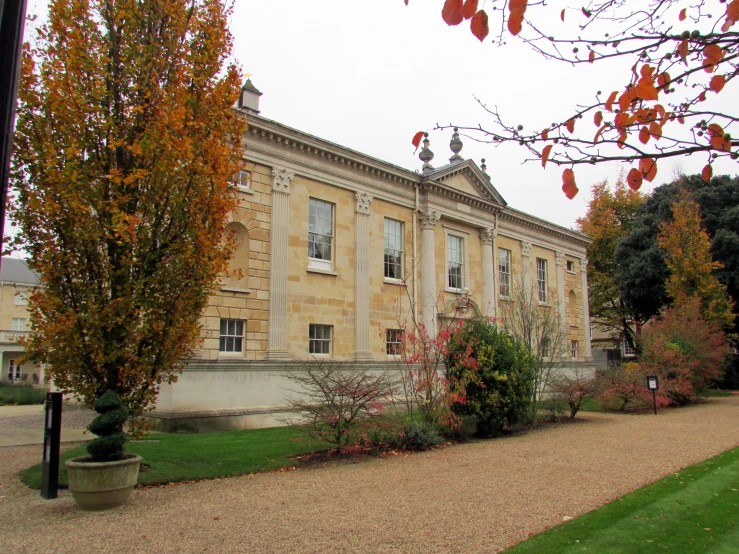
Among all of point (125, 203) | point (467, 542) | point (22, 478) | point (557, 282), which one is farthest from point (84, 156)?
point (557, 282)

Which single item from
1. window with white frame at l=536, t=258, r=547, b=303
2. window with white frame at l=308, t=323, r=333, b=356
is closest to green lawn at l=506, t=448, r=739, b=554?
window with white frame at l=308, t=323, r=333, b=356

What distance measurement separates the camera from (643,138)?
4.00 meters

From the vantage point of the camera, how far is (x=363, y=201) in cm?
2283

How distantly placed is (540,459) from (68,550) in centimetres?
870

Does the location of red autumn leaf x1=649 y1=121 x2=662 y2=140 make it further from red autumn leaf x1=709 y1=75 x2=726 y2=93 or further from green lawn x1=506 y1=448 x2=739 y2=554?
green lawn x1=506 y1=448 x2=739 y2=554

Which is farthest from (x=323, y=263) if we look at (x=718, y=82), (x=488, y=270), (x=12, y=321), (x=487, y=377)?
(x=12, y=321)

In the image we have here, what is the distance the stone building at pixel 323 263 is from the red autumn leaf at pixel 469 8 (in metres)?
12.4

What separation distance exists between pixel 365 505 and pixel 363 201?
1614 cm

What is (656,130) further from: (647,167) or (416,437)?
(416,437)

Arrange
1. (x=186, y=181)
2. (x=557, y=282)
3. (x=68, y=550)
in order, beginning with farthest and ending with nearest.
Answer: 1. (x=557, y=282)
2. (x=186, y=181)
3. (x=68, y=550)

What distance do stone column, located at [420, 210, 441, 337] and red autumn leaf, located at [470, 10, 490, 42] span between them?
21.1 m

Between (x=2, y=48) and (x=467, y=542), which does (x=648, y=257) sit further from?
(x=2, y=48)

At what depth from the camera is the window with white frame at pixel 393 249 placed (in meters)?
24.0

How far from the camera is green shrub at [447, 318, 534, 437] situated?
14398mm
